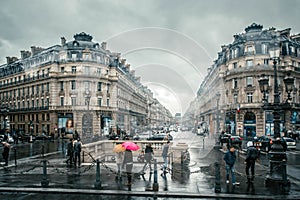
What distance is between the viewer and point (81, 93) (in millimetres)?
55562

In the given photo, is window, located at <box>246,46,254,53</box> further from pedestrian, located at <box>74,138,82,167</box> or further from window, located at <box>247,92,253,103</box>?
pedestrian, located at <box>74,138,82,167</box>

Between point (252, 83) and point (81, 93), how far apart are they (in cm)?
3549

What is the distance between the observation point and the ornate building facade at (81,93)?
5575 cm

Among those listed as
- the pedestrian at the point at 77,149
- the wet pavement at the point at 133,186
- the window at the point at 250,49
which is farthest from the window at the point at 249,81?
the pedestrian at the point at 77,149

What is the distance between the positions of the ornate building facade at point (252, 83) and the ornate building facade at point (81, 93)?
54.8 feet

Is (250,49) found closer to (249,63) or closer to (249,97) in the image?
(249,63)

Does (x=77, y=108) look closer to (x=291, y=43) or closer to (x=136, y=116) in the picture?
(x=136, y=116)

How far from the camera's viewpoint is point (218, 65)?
59375mm

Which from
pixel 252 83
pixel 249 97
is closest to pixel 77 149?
pixel 249 97

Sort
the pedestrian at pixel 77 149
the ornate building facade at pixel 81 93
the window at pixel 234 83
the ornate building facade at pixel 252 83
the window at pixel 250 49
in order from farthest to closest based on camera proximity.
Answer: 1. the ornate building facade at pixel 81 93
2. the window at pixel 234 83
3. the window at pixel 250 49
4. the ornate building facade at pixel 252 83
5. the pedestrian at pixel 77 149

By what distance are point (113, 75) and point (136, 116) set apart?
1121 centimetres

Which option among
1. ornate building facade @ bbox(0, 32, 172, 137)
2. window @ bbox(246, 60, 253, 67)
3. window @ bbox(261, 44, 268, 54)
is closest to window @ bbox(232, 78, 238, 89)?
window @ bbox(246, 60, 253, 67)

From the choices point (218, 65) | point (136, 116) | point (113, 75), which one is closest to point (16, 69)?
point (113, 75)

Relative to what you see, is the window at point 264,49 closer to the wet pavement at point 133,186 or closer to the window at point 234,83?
the window at point 234,83
